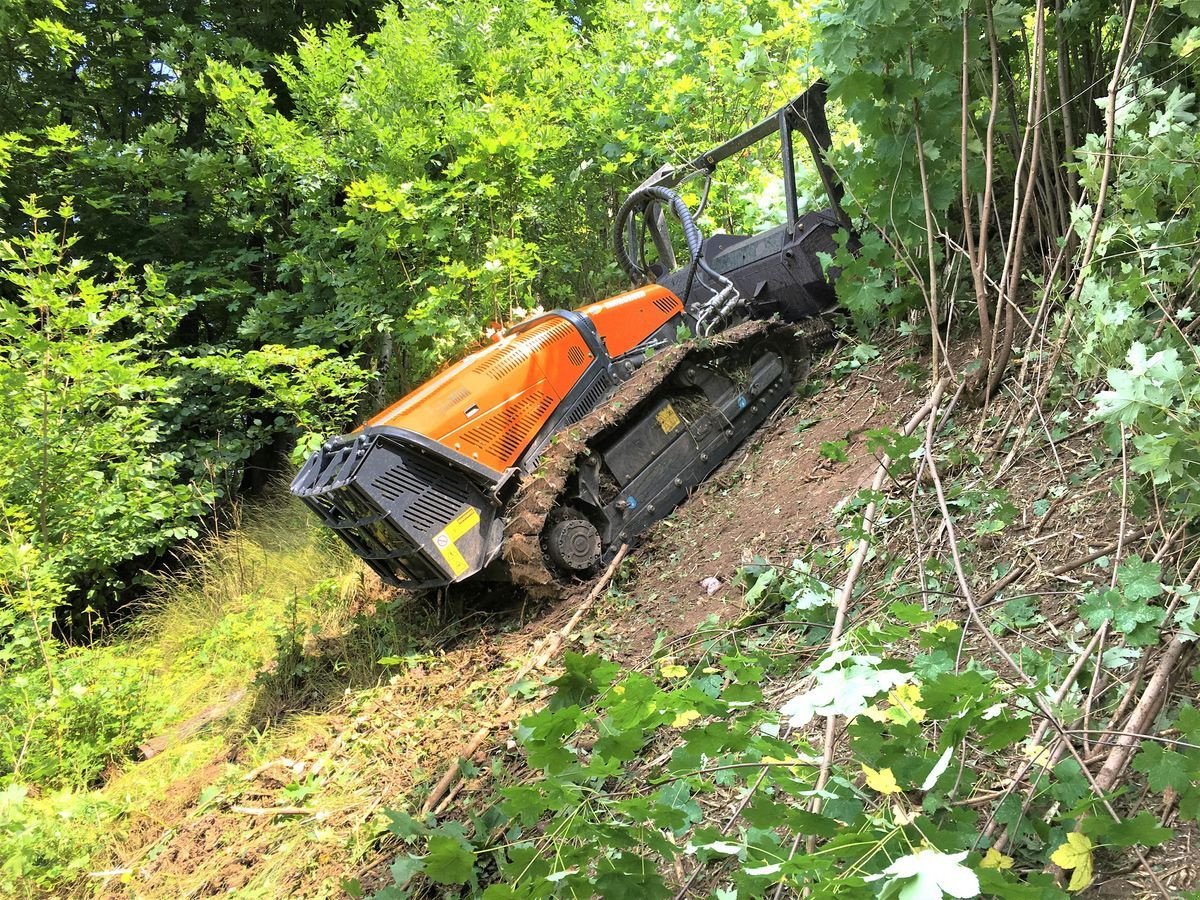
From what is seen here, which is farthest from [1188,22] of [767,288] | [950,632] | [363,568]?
[363,568]

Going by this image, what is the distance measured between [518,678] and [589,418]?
55.8 inches

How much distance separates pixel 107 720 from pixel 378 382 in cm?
373

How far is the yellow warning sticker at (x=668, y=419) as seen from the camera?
4207 millimetres

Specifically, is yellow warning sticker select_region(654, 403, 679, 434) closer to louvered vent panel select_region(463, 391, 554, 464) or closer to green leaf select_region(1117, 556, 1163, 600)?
louvered vent panel select_region(463, 391, 554, 464)

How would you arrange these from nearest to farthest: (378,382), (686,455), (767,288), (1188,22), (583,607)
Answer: (1188,22) → (583,607) → (686,455) → (767,288) → (378,382)

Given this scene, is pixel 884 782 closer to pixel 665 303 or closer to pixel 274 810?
pixel 274 810

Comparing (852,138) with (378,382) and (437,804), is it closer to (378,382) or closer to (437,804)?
(378,382)

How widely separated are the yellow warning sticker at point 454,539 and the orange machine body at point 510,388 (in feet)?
1.00

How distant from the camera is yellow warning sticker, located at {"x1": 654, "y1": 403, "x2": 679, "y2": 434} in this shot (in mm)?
4207

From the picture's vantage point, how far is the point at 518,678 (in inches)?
125

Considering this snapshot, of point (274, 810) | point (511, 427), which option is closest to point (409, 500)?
point (511, 427)

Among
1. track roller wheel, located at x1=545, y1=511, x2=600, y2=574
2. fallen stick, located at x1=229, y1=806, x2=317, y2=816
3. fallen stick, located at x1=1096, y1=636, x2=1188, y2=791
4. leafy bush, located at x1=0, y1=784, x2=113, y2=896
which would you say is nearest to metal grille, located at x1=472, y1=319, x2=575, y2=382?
track roller wheel, located at x1=545, y1=511, x2=600, y2=574

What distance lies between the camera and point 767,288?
4.76 m

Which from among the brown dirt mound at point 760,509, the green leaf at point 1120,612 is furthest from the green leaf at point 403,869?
the green leaf at point 1120,612
